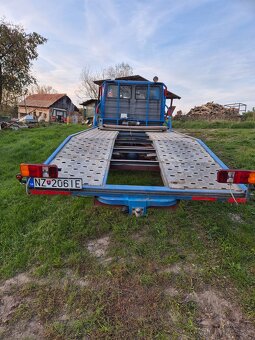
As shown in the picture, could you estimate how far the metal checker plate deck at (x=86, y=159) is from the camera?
345 centimetres

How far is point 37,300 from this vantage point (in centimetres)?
263

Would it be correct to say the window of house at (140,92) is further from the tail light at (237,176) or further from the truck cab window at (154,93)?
the tail light at (237,176)

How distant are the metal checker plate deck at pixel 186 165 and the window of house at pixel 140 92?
3672mm

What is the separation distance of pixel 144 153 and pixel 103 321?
3.16 m

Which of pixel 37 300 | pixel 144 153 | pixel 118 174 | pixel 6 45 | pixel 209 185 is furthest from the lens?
pixel 6 45

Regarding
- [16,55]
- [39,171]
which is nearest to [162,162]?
[39,171]

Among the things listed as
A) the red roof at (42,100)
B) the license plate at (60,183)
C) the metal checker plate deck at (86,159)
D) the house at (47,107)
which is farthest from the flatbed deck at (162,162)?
the red roof at (42,100)

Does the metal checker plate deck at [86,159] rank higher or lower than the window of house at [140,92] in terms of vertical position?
lower

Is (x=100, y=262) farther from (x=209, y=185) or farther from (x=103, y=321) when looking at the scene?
(x=209, y=185)

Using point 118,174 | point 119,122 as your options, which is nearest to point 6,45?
point 119,122

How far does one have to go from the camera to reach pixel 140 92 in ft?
28.1

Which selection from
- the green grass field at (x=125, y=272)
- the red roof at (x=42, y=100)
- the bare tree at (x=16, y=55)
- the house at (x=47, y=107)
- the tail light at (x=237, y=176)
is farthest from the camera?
the red roof at (x=42, y=100)

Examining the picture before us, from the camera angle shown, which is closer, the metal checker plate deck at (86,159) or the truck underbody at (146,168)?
the truck underbody at (146,168)

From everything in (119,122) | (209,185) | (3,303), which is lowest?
(3,303)
